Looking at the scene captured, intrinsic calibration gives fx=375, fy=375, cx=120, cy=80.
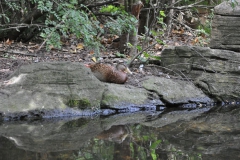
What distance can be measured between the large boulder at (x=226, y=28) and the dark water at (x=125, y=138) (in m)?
2.20

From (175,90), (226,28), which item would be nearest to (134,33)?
(175,90)

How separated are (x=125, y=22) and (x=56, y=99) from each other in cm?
219

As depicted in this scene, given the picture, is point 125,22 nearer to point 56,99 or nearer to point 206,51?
point 206,51

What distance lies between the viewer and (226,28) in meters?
7.30

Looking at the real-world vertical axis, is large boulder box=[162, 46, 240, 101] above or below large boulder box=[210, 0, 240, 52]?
below

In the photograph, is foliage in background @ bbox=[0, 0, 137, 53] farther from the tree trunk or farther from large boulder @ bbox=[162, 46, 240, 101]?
large boulder @ bbox=[162, 46, 240, 101]

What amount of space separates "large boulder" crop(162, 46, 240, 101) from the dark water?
4.11ft

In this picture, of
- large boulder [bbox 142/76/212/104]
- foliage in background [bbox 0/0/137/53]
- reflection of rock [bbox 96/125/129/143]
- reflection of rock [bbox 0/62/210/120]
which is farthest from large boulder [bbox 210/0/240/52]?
reflection of rock [bbox 96/125/129/143]

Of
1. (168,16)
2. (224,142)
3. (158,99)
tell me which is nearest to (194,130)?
(224,142)

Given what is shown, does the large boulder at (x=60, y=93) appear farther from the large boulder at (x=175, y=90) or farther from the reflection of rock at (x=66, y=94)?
the large boulder at (x=175, y=90)

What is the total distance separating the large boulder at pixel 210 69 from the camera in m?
6.78

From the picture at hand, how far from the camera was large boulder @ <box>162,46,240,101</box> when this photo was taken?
6.78 meters

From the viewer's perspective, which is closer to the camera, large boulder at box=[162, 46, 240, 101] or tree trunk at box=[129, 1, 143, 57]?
large boulder at box=[162, 46, 240, 101]

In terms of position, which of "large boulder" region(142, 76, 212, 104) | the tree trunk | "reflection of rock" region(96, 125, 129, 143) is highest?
the tree trunk
